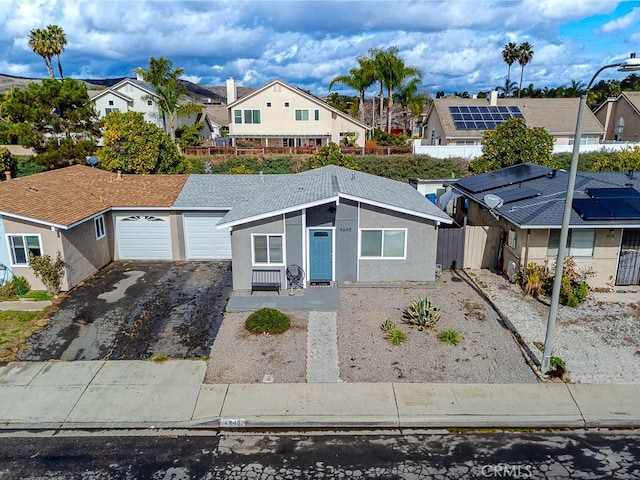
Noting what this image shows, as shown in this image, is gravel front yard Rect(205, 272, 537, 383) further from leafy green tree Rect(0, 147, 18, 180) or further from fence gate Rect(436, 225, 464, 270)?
leafy green tree Rect(0, 147, 18, 180)

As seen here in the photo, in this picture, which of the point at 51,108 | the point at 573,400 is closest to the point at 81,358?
the point at 573,400

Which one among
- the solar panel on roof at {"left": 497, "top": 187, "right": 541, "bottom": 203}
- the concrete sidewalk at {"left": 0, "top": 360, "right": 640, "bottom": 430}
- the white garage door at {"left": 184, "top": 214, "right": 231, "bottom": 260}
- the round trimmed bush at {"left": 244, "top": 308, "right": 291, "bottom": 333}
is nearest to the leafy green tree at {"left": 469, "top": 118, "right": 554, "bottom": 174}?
the solar panel on roof at {"left": 497, "top": 187, "right": 541, "bottom": 203}

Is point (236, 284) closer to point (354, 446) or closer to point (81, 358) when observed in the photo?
point (81, 358)

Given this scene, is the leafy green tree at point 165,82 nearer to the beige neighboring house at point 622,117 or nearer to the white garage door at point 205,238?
the white garage door at point 205,238

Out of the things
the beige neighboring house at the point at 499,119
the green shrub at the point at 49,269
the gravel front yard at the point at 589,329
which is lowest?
the gravel front yard at the point at 589,329

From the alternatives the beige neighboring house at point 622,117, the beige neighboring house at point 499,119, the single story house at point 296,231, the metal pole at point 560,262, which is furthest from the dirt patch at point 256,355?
the beige neighboring house at point 622,117
